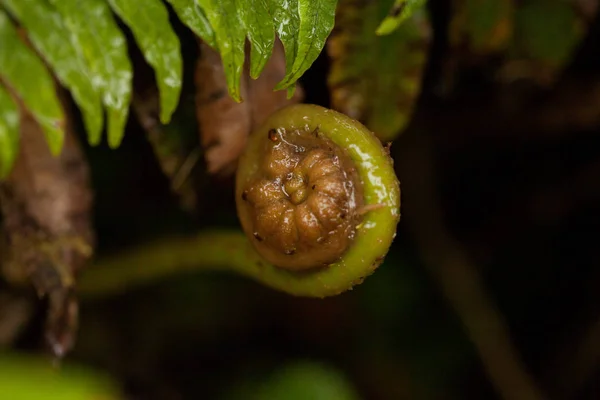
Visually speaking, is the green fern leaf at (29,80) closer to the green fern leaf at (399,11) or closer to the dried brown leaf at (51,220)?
the dried brown leaf at (51,220)

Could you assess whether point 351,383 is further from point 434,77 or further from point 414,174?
point 434,77

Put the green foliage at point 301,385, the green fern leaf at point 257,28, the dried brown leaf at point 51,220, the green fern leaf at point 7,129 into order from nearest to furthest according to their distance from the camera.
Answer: the green fern leaf at point 7,129
the green fern leaf at point 257,28
the dried brown leaf at point 51,220
the green foliage at point 301,385

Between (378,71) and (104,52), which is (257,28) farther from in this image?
(378,71)

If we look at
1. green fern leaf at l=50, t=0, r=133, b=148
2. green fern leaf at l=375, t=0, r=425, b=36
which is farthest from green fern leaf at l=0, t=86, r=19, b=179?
green fern leaf at l=375, t=0, r=425, b=36

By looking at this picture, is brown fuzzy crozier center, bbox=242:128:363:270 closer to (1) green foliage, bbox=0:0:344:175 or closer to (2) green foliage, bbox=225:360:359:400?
(1) green foliage, bbox=0:0:344:175

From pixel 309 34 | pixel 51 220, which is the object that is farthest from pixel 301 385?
pixel 309 34

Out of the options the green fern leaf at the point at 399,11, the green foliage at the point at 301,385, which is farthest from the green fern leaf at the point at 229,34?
the green foliage at the point at 301,385
